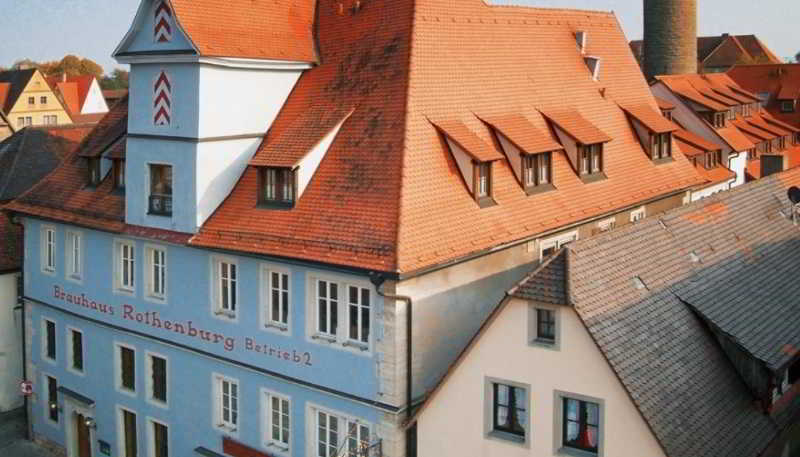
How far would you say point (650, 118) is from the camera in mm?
33875

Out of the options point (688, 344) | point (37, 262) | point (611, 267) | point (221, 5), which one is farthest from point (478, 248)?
point (37, 262)

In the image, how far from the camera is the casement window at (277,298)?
942 inches

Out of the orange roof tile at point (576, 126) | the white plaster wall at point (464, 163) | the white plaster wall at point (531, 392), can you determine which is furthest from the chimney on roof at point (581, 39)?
the white plaster wall at point (531, 392)

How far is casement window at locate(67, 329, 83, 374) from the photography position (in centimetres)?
3130

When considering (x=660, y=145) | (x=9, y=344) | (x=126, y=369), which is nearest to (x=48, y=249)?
(x=126, y=369)

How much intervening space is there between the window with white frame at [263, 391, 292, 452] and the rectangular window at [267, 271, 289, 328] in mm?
1823

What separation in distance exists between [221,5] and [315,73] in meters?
3.05

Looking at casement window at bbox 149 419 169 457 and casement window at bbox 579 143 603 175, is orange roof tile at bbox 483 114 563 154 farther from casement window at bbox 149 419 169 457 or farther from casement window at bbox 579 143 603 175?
casement window at bbox 149 419 169 457

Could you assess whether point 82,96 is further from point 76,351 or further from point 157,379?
point 157,379

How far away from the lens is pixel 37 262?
32.5m

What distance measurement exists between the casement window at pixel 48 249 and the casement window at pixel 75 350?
2.14 metres

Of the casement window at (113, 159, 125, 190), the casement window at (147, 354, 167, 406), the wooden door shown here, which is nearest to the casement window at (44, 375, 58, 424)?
the wooden door

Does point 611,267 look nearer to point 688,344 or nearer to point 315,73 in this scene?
point 688,344

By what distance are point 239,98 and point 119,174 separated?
17.5 feet
